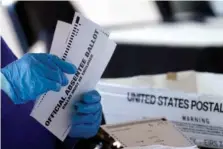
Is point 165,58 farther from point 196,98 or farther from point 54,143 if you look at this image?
point 54,143

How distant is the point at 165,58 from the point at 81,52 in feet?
5.12

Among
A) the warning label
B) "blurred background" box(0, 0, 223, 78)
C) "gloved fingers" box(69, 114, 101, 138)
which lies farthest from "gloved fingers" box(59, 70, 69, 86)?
"blurred background" box(0, 0, 223, 78)

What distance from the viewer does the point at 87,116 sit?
1.02m

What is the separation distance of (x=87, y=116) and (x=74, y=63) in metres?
0.13

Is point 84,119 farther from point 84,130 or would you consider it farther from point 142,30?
point 142,30

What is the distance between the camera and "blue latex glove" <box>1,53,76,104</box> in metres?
0.89

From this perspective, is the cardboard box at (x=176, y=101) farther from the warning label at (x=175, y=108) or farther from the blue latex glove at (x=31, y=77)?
the blue latex glove at (x=31, y=77)

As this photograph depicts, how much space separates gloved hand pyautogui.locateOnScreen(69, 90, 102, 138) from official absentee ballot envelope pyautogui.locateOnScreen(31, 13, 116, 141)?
14mm

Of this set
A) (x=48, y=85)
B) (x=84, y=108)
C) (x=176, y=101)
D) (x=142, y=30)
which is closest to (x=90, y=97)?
(x=84, y=108)

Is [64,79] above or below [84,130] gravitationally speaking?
above

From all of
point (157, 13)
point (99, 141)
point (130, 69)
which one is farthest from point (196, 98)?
point (157, 13)

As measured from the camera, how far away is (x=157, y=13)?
10.2 feet

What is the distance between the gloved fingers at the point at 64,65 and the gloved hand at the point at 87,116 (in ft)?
0.29

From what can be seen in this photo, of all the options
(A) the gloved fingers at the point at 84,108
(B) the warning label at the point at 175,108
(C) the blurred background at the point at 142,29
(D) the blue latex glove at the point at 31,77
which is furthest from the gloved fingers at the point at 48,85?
(C) the blurred background at the point at 142,29
